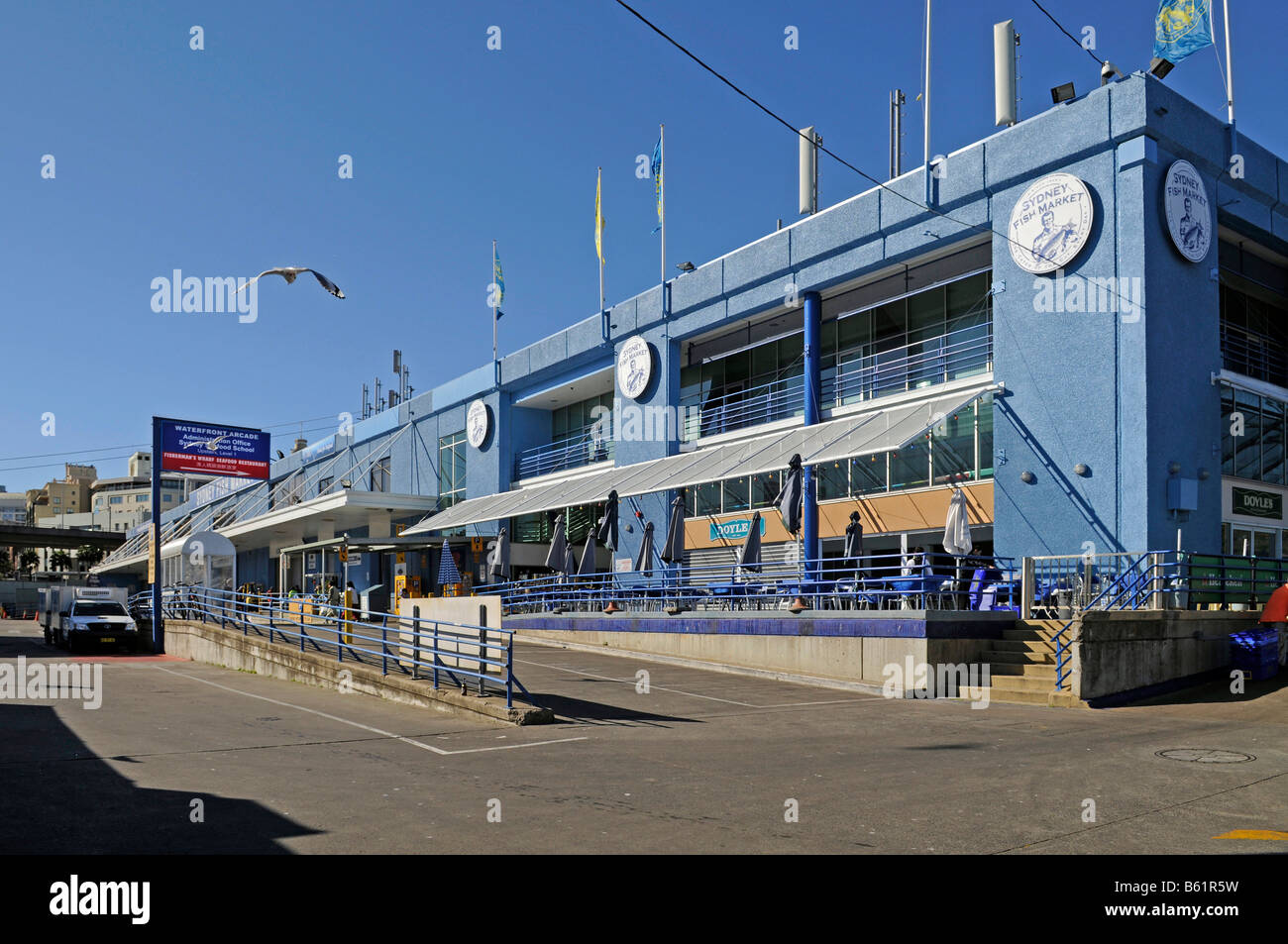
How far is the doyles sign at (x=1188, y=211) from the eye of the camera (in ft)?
66.0

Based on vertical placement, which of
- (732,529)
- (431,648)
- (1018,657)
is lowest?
(1018,657)

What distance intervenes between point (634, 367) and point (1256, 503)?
1731 centimetres

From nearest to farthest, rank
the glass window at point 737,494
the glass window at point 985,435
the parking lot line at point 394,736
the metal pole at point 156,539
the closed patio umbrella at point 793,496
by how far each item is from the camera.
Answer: the parking lot line at point 394,736 < the closed patio umbrella at point 793,496 < the glass window at point 985,435 < the metal pole at point 156,539 < the glass window at point 737,494

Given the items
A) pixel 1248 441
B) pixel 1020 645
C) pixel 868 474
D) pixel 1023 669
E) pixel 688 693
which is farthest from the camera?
pixel 868 474

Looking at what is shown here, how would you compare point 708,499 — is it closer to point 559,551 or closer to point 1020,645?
point 559,551

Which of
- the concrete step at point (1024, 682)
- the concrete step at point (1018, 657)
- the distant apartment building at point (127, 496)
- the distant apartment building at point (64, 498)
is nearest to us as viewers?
the concrete step at point (1024, 682)

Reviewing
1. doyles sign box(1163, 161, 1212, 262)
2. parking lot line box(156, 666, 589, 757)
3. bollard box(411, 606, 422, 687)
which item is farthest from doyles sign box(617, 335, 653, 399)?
parking lot line box(156, 666, 589, 757)

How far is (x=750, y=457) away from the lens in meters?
25.6

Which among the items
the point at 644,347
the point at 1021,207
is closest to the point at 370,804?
the point at 1021,207

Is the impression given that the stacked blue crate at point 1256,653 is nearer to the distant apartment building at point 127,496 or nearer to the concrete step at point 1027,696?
Result: the concrete step at point 1027,696

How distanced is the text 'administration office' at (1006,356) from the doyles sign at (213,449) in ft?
26.6

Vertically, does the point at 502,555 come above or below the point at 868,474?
below

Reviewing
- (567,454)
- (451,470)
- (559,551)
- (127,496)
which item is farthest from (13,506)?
(559,551)

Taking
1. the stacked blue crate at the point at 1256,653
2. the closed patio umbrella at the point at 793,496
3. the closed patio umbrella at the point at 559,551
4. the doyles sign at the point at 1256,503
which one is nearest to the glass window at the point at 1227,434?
the doyles sign at the point at 1256,503
